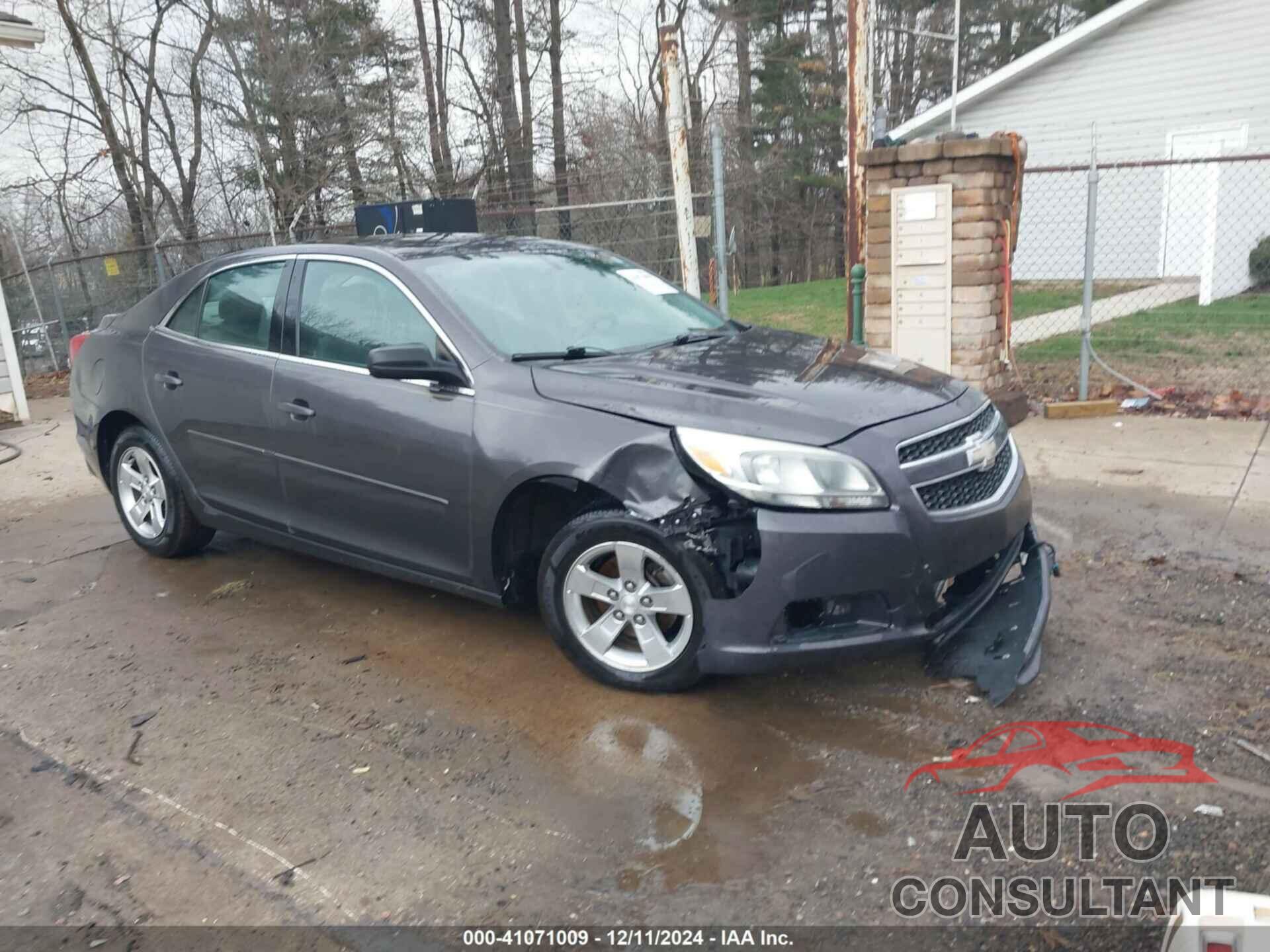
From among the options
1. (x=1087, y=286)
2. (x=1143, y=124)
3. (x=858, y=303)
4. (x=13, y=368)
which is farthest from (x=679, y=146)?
(x=1143, y=124)

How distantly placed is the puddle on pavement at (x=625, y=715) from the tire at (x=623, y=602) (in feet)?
0.43

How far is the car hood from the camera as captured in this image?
139 inches

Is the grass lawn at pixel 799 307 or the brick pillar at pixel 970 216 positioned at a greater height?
the brick pillar at pixel 970 216

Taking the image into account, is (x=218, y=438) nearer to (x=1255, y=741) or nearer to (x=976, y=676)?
(x=976, y=676)

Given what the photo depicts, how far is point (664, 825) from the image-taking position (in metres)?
3.04

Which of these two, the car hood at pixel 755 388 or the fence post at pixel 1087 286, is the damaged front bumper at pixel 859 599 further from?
the fence post at pixel 1087 286

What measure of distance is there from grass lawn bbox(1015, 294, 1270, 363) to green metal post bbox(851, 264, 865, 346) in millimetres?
2502

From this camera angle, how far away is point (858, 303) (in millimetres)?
8469

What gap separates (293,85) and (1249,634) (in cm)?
1947

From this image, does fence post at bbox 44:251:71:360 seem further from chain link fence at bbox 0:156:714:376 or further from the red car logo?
the red car logo

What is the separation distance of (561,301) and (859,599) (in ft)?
6.31

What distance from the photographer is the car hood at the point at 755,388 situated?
3.53m

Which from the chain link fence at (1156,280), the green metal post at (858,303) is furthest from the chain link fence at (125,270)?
the chain link fence at (1156,280)

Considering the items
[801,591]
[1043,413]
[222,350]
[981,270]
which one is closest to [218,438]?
[222,350]
